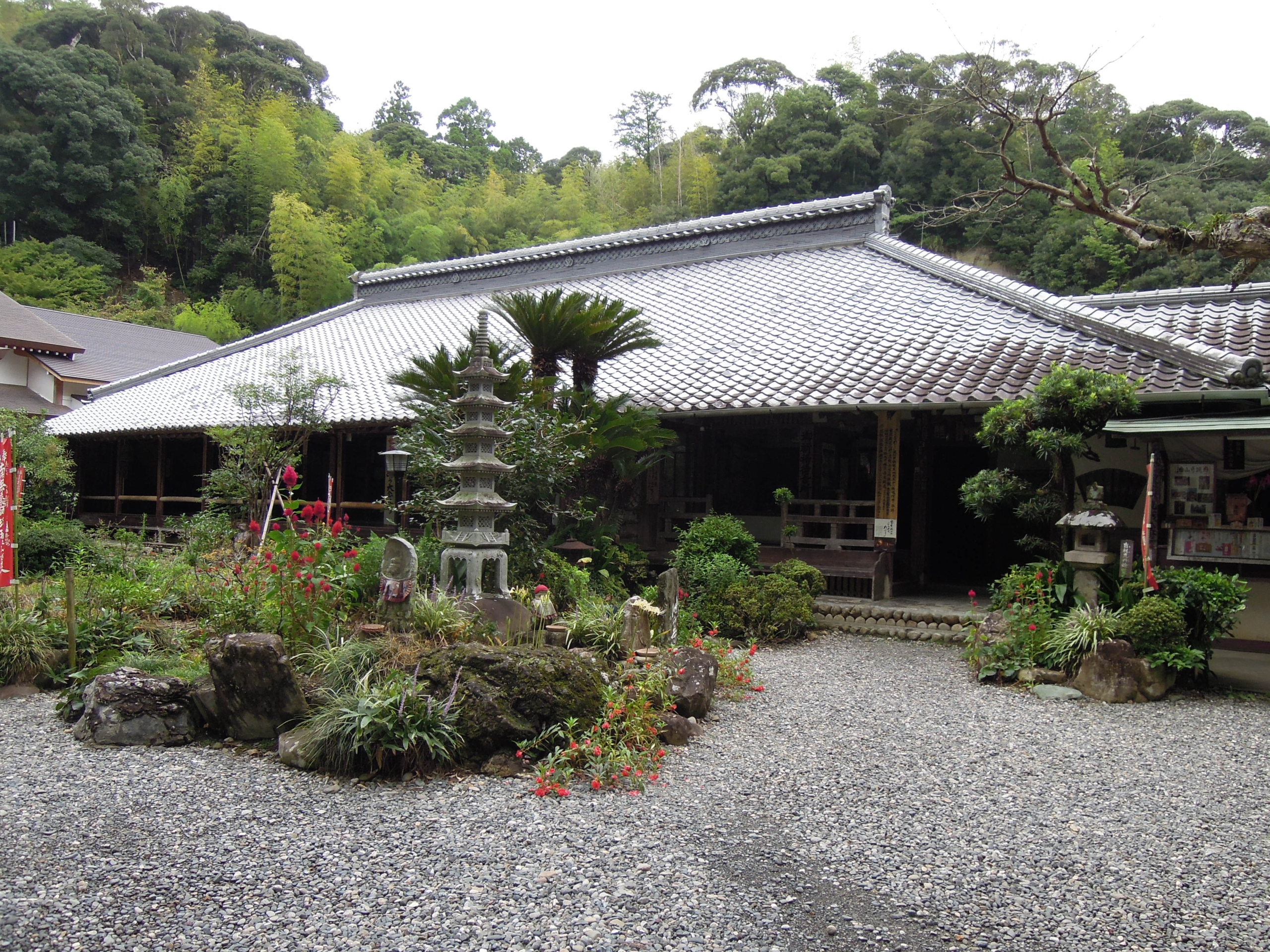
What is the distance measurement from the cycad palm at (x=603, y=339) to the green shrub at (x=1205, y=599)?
5.09 m

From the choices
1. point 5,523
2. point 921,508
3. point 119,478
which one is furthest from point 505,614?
point 119,478

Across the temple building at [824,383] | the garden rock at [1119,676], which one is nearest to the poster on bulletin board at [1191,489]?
the temple building at [824,383]

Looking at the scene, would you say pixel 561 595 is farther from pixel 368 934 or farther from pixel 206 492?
pixel 206 492

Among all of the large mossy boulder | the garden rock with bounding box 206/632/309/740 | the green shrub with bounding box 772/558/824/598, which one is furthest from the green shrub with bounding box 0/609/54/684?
the green shrub with bounding box 772/558/824/598

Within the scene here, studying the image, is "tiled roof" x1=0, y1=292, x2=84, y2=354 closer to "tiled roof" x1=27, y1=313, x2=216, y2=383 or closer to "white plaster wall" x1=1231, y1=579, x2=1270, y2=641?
"tiled roof" x1=27, y1=313, x2=216, y2=383

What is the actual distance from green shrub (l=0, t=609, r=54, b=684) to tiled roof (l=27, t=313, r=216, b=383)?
19.1m

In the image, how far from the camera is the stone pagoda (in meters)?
6.57

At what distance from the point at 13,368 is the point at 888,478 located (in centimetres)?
2252

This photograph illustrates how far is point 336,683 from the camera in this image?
4875mm

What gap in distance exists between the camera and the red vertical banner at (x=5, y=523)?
6340 mm

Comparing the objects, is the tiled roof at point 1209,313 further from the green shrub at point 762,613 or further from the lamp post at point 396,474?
the lamp post at point 396,474

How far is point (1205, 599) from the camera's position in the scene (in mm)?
6324

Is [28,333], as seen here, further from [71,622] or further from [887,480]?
[887,480]

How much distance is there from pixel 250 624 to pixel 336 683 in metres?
1.20
